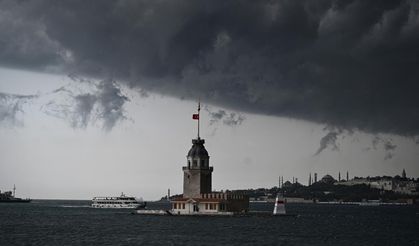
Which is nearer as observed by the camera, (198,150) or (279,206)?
(198,150)

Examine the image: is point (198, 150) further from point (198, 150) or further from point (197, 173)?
point (197, 173)

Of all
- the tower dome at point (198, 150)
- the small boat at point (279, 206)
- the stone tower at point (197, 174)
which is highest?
the tower dome at point (198, 150)

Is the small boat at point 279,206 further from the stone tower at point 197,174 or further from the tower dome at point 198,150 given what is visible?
the tower dome at point 198,150

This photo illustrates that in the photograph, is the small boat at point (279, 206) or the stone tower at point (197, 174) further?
the small boat at point (279, 206)

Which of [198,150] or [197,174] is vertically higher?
[198,150]

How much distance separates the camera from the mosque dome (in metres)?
161

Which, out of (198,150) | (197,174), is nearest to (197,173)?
(197,174)

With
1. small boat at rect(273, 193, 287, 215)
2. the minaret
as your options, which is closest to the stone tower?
the minaret

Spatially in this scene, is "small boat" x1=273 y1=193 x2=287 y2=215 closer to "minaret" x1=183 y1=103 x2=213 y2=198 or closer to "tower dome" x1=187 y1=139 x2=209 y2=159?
"minaret" x1=183 y1=103 x2=213 y2=198

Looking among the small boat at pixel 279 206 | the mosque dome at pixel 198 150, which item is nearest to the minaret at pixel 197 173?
the mosque dome at pixel 198 150

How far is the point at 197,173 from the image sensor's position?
159125mm

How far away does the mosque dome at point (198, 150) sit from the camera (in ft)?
528

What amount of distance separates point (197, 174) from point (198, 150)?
5.77 metres

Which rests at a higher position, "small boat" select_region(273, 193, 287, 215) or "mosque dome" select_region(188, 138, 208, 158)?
"mosque dome" select_region(188, 138, 208, 158)
